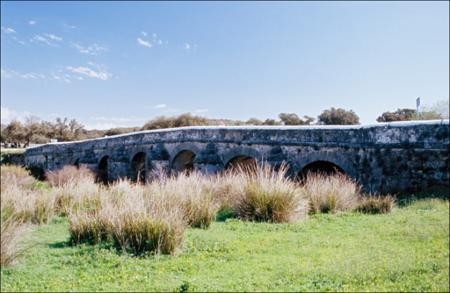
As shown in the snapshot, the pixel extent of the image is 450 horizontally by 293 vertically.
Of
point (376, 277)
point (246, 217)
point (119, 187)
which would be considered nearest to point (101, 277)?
point (376, 277)

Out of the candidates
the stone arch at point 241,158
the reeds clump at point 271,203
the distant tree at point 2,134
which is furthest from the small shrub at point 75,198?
the distant tree at point 2,134

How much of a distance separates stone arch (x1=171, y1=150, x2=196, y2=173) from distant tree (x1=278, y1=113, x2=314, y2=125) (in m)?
17.9

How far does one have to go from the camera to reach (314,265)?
5066mm

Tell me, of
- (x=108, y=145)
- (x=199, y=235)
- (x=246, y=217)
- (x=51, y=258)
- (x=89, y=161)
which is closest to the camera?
(x=51, y=258)

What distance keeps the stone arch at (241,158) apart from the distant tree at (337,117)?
13400 millimetres

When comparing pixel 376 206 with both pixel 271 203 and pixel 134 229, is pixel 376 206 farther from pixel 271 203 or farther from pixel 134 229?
pixel 134 229

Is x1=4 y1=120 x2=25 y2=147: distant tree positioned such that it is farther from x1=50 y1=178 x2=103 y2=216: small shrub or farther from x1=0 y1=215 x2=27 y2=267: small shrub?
x1=0 y1=215 x2=27 y2=267: small shrub

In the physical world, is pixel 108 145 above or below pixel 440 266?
above

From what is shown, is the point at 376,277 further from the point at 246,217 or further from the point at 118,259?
the point at 246,217

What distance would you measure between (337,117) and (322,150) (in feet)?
55.3

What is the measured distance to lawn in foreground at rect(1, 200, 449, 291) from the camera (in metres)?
4.48

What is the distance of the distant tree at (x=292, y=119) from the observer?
3475 centimetres

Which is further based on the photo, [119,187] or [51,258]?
[119,187]

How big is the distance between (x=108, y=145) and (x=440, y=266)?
1988 cm
